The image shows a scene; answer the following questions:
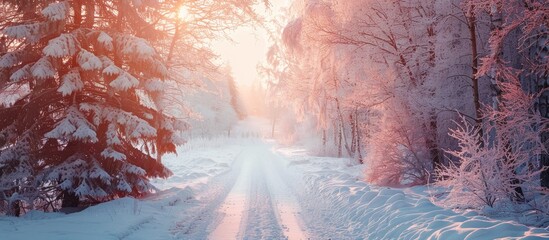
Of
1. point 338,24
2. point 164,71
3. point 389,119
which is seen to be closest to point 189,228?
point 164,71

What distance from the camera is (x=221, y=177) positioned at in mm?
16844

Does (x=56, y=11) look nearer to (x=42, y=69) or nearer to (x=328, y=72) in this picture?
(x=42, y=69)

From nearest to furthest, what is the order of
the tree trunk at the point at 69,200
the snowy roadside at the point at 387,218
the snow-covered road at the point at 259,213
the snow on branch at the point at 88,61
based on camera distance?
the snowy roadside at the point at 387,218 < the snow-covered road at the point at 259,213 < the snow on branch at the point at 88,61 < the tree trunk at the point at 69,200

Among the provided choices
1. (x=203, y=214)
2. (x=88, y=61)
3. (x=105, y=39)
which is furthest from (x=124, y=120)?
(x=203, y=214)

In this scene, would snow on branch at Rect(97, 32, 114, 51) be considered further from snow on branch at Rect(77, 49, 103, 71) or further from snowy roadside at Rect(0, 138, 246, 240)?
snowy roadside at Rect(0, 138, 246, 240)

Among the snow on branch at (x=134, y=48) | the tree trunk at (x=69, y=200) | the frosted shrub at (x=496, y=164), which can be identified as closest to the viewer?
the frosted shrub at (x=496, y=164)

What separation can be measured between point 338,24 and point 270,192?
6.21 metres

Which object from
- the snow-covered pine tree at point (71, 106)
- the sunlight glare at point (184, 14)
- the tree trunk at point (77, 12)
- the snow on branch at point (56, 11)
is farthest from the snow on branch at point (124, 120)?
the sunlight glare at point (184, 14)

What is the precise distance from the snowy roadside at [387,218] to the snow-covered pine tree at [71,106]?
176 inches

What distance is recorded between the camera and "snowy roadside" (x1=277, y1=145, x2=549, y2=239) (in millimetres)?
5958

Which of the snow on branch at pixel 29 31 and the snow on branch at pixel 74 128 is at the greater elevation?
the snow on branch at pixel 29 31

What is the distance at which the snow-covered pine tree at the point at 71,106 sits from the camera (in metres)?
8.09

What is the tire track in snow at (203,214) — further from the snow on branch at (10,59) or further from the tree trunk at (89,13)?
the tree trunk at (89,13)

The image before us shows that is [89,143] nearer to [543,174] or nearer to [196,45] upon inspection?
[196,45]
